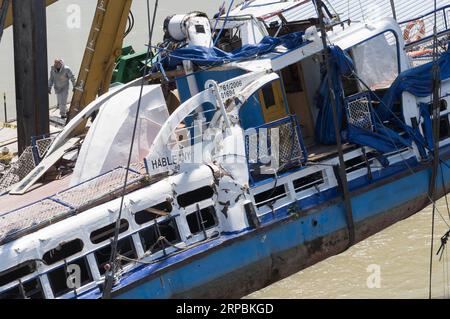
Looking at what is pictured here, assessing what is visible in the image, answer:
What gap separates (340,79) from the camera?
14.9m

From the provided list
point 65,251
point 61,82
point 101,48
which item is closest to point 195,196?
point 65,251

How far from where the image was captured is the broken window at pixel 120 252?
12.7 m

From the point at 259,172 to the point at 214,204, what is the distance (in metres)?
0.97

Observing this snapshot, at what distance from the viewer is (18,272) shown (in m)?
12.4

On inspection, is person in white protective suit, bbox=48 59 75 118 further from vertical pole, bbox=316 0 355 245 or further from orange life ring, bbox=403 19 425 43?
vertical pole, bbox=316 0 355 245

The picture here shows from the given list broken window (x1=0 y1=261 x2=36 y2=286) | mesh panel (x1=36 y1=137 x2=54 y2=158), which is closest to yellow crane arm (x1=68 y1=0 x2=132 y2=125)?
mesh panel (x1=36 y1=137 x2=54 y2=158)

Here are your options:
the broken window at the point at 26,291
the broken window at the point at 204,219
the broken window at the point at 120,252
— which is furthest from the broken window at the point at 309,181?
the broken window at the point at 26,291

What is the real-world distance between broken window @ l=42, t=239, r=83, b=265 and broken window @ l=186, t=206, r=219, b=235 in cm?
165

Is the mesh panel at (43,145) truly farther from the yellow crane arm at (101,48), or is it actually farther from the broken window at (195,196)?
the broken window at (195,196)

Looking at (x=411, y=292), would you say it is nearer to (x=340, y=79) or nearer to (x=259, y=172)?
(x=259, y=172)

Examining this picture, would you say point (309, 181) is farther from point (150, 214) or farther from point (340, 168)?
point (150, 214)

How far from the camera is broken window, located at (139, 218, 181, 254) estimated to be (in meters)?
12.9

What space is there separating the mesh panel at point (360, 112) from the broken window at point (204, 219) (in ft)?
9.50
